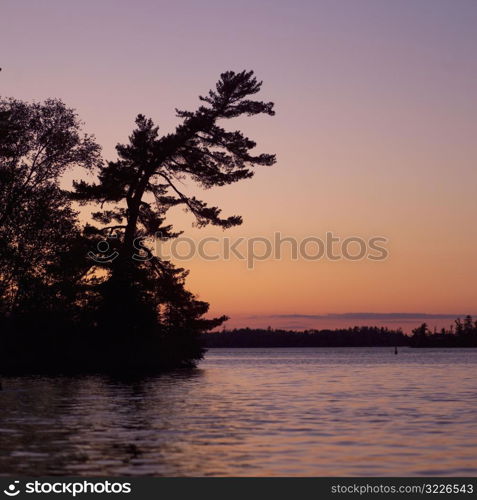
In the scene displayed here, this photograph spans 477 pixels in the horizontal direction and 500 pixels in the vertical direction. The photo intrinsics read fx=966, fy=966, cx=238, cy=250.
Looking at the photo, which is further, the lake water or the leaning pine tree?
the leaning pine tree

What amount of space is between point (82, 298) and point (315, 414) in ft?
103

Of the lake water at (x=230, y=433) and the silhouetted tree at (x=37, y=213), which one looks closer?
the lake water at (x=230, y=433)

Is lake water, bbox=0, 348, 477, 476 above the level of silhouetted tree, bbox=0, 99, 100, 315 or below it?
below

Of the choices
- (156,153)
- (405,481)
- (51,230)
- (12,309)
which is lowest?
(405,481)

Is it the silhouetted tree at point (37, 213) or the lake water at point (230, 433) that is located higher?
the silhouetted tree at point (37, 213)

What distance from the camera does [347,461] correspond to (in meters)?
20.9

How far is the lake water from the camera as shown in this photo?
19875 mm

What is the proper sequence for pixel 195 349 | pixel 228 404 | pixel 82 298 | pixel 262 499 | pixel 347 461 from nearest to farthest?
1. pixel 262 499
2. pixel 347 461
3. pixel 228 404
4. pixel 82 298
5. pixel 195 349

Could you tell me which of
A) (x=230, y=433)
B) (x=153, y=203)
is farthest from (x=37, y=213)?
(x=230, y=433)

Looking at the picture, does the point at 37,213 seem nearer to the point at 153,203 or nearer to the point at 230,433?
the point at 153,203

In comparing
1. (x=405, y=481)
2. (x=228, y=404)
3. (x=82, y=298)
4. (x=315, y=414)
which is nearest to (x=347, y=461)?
(x=405, y=481)

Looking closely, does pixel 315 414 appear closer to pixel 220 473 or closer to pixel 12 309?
pixel 220 473

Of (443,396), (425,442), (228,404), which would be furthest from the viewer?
(443,396)

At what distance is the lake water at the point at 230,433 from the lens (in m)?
19.9
